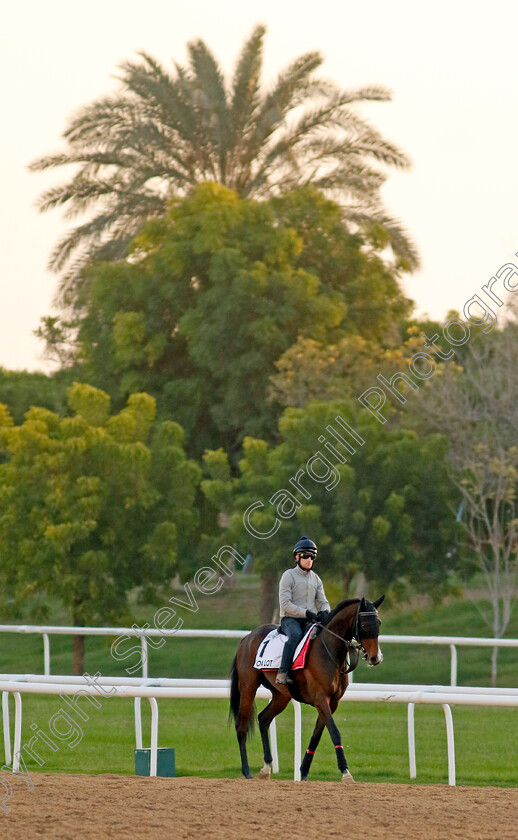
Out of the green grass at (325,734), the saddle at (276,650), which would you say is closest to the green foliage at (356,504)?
the green grass at (325,734)

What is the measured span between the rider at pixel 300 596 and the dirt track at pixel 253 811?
1.28 meters

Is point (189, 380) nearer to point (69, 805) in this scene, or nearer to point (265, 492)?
point (265, 492)

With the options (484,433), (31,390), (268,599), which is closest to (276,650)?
(268,599)

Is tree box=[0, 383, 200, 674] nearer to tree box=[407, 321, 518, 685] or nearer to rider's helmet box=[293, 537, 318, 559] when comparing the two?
tree box=[407, 321, 518, 685]

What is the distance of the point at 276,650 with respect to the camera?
9.34 m

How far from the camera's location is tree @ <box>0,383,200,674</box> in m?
18.3

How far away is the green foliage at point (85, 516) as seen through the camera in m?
18.3

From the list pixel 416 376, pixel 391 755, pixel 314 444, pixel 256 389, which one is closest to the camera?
pixel 391 755

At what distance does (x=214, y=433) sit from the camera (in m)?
24.3

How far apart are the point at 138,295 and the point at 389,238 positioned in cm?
529

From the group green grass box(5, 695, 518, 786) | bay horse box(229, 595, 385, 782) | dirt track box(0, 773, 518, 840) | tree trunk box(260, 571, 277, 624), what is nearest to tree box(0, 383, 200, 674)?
tree trunk box(260, 571, 277, 624)

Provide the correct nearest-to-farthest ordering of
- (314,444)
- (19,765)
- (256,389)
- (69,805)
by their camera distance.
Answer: (69,805), (19,765), (314,444), (256,389)

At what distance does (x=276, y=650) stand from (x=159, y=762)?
53.2 inches

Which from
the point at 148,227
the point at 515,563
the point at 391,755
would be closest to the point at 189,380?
the point at 148,227
